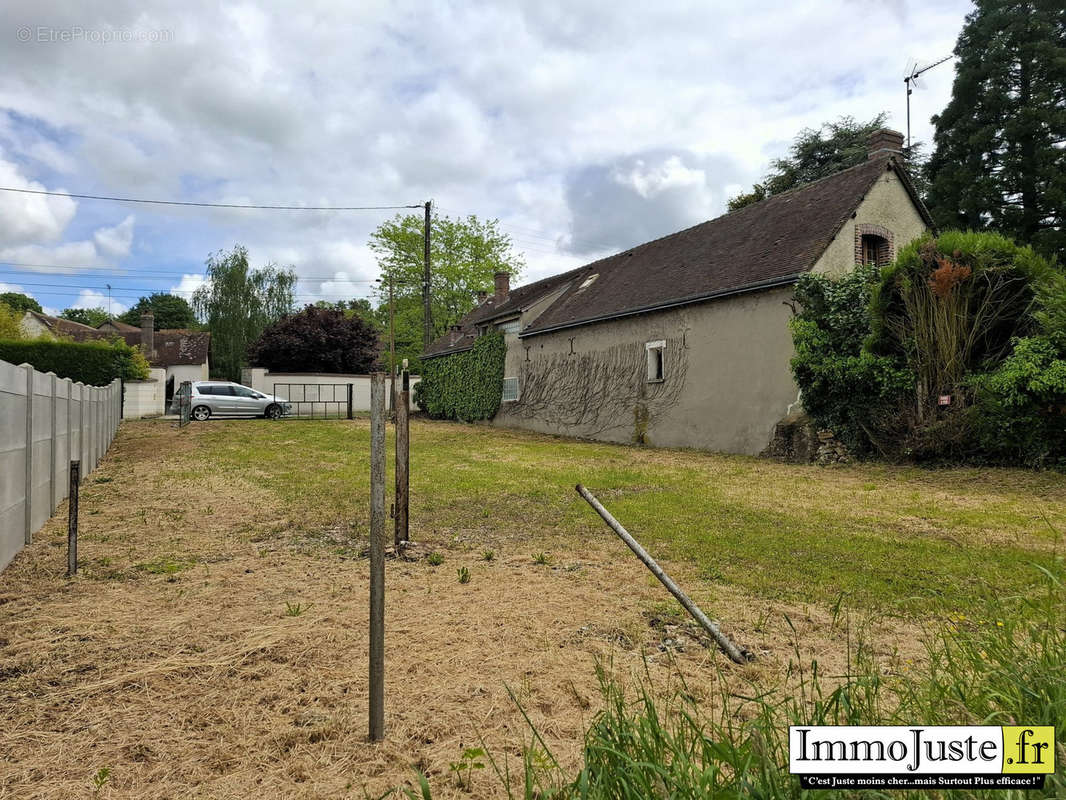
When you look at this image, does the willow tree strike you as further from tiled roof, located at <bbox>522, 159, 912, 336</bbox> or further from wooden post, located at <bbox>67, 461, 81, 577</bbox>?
wooden post, located at <bbox>67, 461, 81, 577</bbox>

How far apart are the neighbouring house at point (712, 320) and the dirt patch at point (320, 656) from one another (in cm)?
999

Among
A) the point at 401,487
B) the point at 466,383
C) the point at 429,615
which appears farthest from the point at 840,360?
the point at 466,383

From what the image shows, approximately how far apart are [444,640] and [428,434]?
1768 cm

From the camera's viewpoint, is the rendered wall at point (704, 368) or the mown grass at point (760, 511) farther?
the rendered wall at point (704, 368)

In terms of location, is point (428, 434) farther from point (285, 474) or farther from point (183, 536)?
point (183, 536)

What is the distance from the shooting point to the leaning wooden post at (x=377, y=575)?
2.68 metres

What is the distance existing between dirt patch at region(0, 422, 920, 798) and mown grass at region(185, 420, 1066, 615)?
0.71 metres

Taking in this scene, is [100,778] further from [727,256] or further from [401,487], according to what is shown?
[727,256]

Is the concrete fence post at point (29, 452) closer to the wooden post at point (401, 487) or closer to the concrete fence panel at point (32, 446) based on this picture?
the concrete fence panel at point (32, 446)

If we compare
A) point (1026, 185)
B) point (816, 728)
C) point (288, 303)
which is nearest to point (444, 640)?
point (816, 728)

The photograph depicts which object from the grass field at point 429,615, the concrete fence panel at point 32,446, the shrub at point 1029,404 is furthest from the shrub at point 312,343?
the shrub at point 1029,404

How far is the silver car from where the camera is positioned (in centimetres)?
2464

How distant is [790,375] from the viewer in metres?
13.9

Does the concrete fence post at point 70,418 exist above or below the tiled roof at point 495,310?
below
